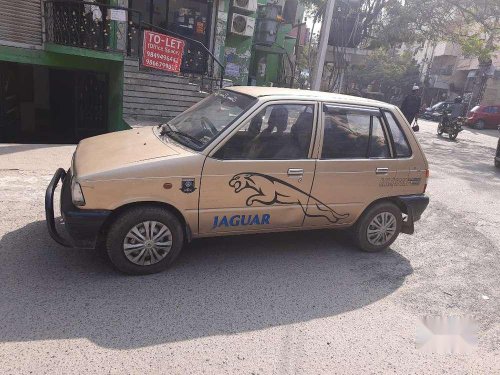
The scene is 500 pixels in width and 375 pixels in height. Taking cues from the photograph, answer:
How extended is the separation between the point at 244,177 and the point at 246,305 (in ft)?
3.77

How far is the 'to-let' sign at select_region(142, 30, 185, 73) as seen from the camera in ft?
34.9

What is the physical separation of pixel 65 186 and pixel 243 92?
1.99 meters

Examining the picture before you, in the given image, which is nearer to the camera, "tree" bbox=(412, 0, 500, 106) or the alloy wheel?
the alloy wheel

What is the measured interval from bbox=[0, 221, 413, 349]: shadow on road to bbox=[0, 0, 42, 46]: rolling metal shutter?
770 cm

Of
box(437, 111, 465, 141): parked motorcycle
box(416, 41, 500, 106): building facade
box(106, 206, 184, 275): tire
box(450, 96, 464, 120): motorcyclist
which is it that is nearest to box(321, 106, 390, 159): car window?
box(106, 206, 184, 275): tire

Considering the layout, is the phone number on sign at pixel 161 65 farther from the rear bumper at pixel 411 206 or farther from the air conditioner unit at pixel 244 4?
the rear bumper at pixel 411 206

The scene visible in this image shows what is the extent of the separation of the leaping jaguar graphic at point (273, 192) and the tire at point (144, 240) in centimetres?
70

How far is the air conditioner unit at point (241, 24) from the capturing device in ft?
48.1

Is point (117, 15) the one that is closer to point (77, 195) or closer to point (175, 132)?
point (175, 132)

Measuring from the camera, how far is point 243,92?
4.27 metres

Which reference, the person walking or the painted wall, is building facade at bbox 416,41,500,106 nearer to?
the person walking

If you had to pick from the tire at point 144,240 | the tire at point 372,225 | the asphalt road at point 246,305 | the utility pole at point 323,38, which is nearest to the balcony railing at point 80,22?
the utility pole at point 323,38

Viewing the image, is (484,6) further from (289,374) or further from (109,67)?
(289,374)

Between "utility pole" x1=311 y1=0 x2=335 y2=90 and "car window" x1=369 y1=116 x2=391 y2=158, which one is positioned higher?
"utility pole" x1=311 y1=0 x2=335 y2=90
